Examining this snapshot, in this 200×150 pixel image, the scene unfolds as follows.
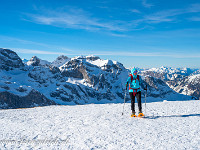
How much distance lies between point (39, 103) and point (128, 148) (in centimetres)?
18426

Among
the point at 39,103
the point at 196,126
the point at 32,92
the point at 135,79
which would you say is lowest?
the point at 39,103

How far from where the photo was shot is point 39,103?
568ft

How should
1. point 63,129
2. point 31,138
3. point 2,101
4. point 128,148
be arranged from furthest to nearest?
1. point 2,101
2. point 63,129
3. point 31,138
4. point 128,148

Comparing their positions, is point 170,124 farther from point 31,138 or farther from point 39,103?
point 39,103

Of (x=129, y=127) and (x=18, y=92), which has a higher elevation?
(x=129, y=127)

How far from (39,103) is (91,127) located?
182 m

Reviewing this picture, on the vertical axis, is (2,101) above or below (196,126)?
below

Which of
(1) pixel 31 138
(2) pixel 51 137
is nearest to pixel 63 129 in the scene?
(2) pixel 51 137

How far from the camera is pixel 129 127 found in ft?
22.6

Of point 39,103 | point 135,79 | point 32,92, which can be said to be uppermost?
point 135,79

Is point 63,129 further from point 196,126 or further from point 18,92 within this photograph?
point 18,92

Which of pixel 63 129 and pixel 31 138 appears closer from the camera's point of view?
pixel 31 138

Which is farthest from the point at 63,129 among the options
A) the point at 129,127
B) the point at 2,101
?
the point at 2,101

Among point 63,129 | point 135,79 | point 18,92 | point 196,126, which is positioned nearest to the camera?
point 63,129
